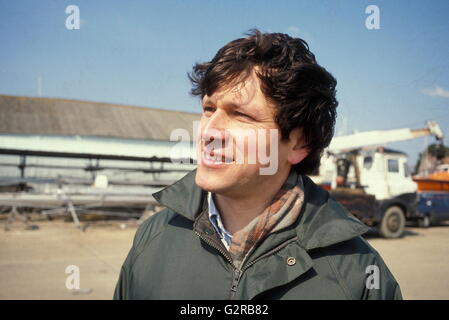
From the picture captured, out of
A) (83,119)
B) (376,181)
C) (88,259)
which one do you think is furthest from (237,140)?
(83,119)

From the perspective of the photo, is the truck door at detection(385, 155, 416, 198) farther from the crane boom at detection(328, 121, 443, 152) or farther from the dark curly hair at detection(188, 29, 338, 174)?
the dark curly hair at detection(188, 29, 338, 174)

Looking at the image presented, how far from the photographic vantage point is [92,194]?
11.6 m

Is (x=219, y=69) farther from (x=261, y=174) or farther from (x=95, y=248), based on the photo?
(x=95, y=248)

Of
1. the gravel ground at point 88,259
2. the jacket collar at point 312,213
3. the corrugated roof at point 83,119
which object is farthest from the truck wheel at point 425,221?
the jacket collar at point 312,213

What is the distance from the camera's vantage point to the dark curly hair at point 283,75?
1.39m

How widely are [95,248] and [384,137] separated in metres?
7.06

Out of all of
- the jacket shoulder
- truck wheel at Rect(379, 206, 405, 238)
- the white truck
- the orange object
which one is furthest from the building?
the jacket shoulder

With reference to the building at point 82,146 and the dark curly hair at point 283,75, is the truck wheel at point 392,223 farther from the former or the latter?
the dark curly hair at point 283,75

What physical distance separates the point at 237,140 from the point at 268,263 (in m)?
0.43

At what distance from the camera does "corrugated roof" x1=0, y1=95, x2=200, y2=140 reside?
52.2ft
